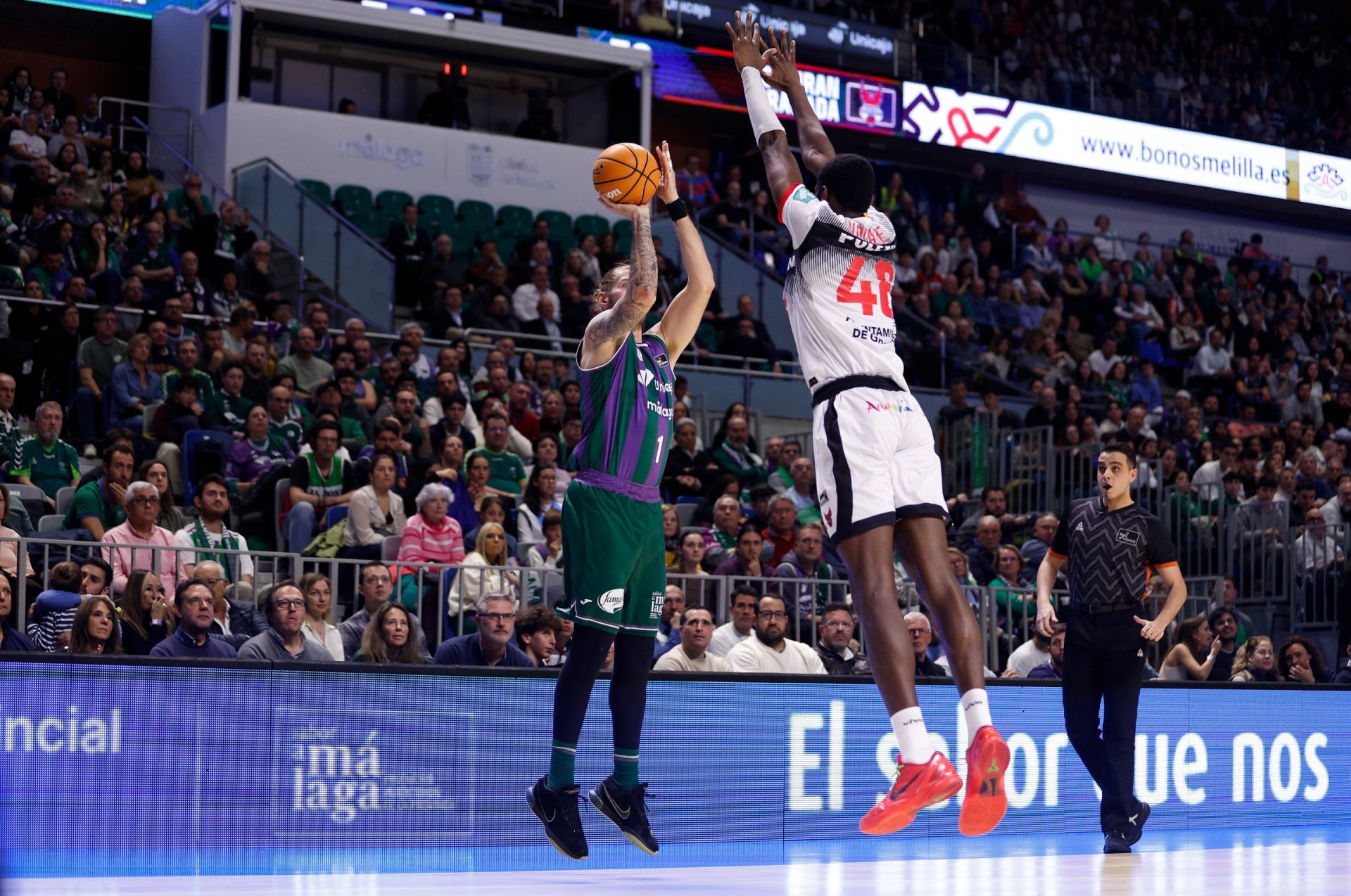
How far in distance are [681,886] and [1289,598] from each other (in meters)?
11.7

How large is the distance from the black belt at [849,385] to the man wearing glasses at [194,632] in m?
4.14

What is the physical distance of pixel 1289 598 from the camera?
616 inches

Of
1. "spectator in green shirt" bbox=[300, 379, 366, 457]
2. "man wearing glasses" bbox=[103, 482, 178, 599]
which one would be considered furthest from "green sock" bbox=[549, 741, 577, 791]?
"spectator in green shirt" bbox=[300, 379, 366, 457]

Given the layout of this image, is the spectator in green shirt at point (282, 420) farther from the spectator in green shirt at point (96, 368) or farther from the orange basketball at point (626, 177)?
the orange basketball at point (626, 177)

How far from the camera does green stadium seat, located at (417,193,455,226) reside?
65.3 ft

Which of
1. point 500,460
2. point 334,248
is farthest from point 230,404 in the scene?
point 334,248

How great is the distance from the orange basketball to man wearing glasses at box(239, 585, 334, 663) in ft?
12.1

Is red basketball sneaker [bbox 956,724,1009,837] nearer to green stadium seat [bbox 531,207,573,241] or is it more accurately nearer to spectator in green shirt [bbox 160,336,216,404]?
spectator in green shirt [bbox 160,336,216,404]

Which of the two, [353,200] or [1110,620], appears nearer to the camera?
[1110,620]

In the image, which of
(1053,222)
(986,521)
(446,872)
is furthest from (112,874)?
(1053,222)

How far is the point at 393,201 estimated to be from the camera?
64.7 ft

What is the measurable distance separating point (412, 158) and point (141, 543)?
11.7 meters

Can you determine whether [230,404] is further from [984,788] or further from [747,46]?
[984,788]

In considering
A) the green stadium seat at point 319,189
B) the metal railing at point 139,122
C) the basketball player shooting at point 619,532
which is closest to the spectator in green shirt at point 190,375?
the green stadium seat at point 319,189
